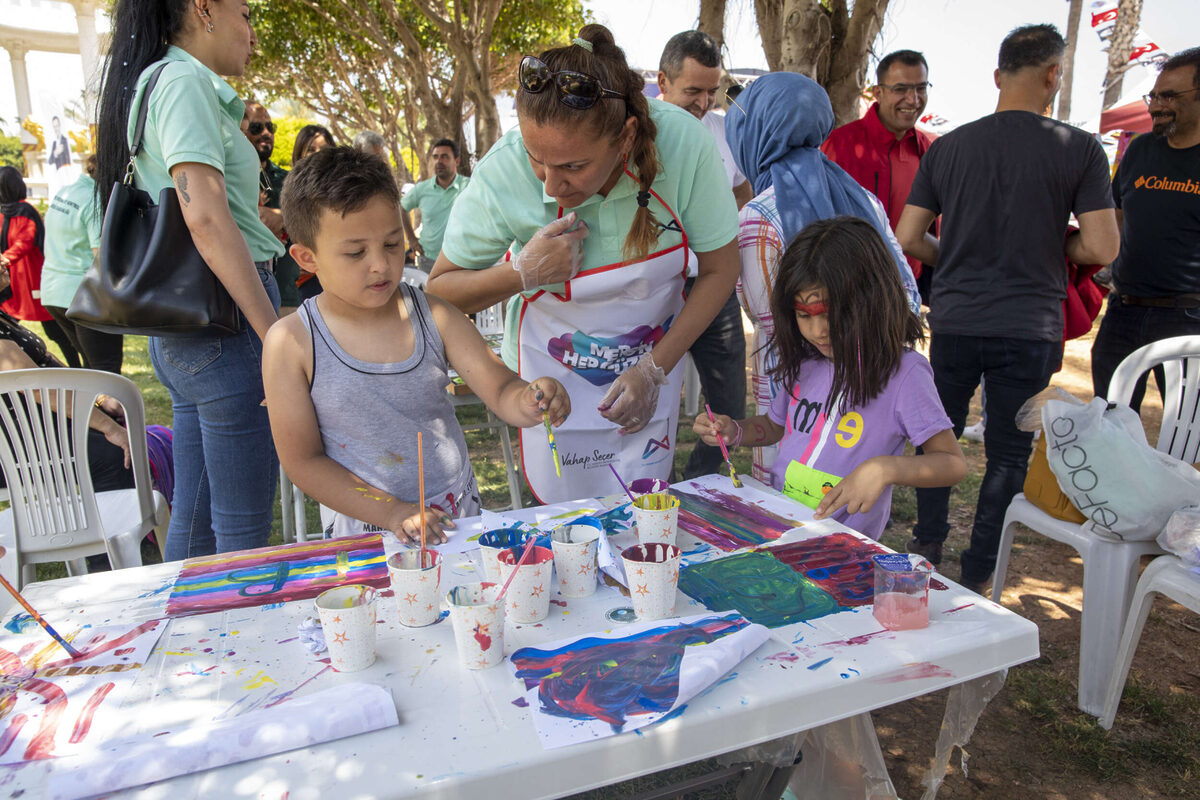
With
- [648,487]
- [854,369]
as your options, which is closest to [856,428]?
[854,369]

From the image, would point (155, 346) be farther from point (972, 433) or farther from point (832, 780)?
point (972, 433)

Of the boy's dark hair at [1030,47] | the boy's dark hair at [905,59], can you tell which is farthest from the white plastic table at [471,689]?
the boy's dark hair at [905,59]

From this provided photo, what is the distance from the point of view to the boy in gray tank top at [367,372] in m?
1.75

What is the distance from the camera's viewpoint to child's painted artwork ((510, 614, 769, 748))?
1045 millimetres

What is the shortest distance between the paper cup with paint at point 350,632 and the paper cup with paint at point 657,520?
0.56 m

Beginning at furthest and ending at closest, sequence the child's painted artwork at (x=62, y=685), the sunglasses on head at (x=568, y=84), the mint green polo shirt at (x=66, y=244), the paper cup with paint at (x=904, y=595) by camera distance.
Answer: the mint green polo shirt at (x=66, y=244) < the sunglasses on head at (x=568, y=84) < the paper cup with paint at (x=904, y=595) < the child's painted artwork at (x=62, y=685)

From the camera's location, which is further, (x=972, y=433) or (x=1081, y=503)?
(x=972, y=433)

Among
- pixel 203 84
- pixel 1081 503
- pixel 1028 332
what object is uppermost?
pixel 203 84

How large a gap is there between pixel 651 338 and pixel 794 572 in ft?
2.89

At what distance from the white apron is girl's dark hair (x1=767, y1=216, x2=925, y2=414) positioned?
35cm

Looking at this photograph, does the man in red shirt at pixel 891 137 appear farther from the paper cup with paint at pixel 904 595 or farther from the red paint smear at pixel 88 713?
the red paint smear at pixel 88 713

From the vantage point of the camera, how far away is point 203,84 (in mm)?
1888

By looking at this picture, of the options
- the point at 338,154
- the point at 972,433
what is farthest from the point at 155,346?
the point at 972,433

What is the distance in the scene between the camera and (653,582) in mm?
1304
